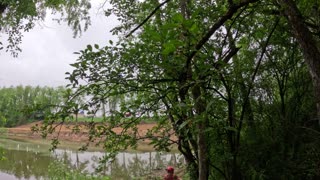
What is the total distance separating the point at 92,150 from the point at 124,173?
7.29 meters

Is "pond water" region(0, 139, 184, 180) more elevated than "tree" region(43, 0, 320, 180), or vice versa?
"tree" region(43, 0, 320, 180)

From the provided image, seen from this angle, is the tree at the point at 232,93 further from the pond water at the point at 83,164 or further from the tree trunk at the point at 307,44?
the pond water at the point at 83,164

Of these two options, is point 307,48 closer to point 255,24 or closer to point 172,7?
point 255,24

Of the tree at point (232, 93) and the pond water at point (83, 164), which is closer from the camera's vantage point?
the tree at point (232, 93)

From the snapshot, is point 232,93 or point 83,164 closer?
point 232,93

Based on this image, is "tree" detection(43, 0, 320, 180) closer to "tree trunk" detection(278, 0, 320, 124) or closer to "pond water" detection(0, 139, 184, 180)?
"tree trunk" detection(278, 0, 320, 124)

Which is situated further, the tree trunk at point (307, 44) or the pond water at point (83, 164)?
the pond water at point (83, 164)

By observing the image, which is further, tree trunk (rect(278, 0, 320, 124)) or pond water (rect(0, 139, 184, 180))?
pond water (rect(0, 139, 184, 180))

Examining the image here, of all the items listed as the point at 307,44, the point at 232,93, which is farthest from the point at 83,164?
the point at 307,44

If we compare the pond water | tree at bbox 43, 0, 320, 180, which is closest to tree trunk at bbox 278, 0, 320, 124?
tree at bbox 43, 0, 320, 180

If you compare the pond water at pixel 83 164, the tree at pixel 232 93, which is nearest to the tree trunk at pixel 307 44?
the tree at pixel 232 93

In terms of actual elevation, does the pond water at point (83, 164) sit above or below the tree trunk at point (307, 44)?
below

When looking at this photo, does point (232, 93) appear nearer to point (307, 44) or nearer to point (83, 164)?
point (307, 44)

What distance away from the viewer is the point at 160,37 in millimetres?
1584
